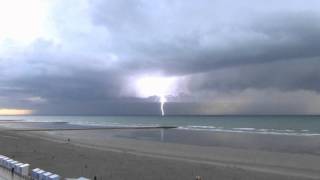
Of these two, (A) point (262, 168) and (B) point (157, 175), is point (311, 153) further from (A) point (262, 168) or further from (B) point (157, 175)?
(B) point (157, 175)

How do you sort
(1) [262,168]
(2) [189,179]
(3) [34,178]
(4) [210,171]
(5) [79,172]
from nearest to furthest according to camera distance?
(3) [34,178] → (2) [189,179] → (5) [79,172] → (4) [210,171] → (1) [262,168]

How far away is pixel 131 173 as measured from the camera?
26578 millimetres

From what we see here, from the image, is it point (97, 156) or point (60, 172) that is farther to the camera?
point (97, 156)

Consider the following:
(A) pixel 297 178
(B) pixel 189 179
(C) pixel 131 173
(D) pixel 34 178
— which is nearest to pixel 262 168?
(A) pixel 297 178

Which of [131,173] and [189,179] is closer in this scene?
[189,179]

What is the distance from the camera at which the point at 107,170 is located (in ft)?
90.0

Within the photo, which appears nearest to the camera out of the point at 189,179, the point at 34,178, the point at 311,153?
the point at 34,178

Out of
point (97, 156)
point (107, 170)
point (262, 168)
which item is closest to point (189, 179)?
point (107, 170)

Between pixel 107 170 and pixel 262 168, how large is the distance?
11818 millimetres

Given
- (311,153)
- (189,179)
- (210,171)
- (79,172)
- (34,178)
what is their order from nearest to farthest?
(34,178) < (189,179) < (79,172) < (210,171) < (311,153)

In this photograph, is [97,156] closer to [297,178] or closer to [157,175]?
[157,175]

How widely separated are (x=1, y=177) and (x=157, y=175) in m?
10.5

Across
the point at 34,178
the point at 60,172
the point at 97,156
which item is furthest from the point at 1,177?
the point at 97,156

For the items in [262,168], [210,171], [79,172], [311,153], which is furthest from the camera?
[311,153]
